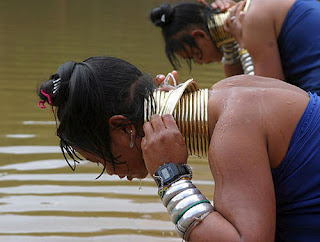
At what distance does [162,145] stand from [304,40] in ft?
5.65

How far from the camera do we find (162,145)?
201cm

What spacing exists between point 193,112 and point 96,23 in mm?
10259

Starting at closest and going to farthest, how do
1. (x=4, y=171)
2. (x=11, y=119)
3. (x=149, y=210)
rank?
(x=149, y=210) < (x=4, y=171) < (x=11, y=119)

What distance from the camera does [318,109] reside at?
200cm

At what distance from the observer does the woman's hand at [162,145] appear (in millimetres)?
2006

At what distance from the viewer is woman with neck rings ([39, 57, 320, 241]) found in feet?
6.04

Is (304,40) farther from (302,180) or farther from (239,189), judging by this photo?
(239,189)

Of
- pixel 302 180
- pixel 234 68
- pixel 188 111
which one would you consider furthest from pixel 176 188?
pixel 234 68

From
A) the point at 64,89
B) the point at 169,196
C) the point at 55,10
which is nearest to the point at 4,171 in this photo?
the point at 64,89

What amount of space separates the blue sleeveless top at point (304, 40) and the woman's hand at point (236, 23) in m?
0.45

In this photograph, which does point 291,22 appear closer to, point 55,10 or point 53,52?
point 53,52

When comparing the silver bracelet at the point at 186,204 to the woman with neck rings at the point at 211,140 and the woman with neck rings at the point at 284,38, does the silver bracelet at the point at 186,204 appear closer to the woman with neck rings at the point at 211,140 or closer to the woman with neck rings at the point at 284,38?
the woman with neck rings at the point at 211,140

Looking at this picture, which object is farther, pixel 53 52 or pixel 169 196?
pixel 53 52

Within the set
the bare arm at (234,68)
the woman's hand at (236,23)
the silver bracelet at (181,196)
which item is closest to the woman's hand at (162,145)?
the silver bracelet at (181,196)
